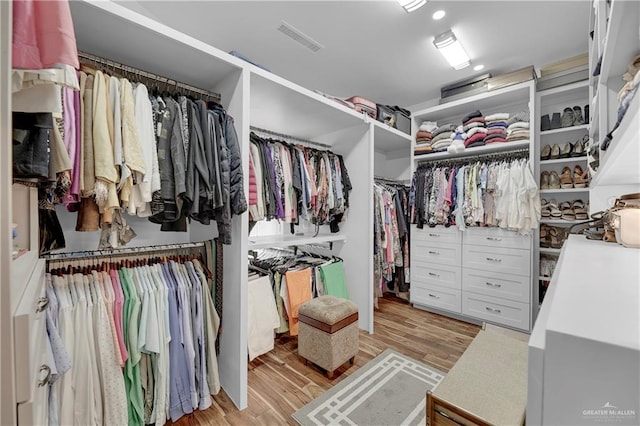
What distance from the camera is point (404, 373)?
1837 millimetres

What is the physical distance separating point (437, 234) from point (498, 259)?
606 millimetres

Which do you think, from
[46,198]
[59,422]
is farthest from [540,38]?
[59,422]

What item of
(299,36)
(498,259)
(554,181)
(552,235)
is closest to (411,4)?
(299,36)

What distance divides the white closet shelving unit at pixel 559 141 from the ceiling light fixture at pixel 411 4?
5.13 feet

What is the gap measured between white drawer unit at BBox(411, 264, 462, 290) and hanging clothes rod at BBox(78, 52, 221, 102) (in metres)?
2.67

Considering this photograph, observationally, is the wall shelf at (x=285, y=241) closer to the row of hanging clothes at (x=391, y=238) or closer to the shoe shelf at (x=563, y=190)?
the row of hanging clothes at (x=391, y=238)

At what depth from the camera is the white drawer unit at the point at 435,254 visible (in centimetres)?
278

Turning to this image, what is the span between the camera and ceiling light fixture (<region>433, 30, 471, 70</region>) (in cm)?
220

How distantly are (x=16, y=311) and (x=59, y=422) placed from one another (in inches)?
40.8

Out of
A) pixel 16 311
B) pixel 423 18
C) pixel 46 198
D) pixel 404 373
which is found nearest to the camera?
pixel 16 311

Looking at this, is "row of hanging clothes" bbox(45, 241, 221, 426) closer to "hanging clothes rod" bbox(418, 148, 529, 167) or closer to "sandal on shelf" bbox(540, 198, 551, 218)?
"hanging clothes rod" bbox(418, 148, 529, 167)

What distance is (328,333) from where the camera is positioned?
5.91 ft

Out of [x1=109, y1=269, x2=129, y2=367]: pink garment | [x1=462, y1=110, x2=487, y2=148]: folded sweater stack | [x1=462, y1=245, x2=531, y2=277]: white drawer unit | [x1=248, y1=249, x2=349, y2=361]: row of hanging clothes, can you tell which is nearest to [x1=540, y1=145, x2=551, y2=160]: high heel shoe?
[x1=462, y1=110, x2=487, y2=148]: folded sweater stack

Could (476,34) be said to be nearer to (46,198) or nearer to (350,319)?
(350,319)
